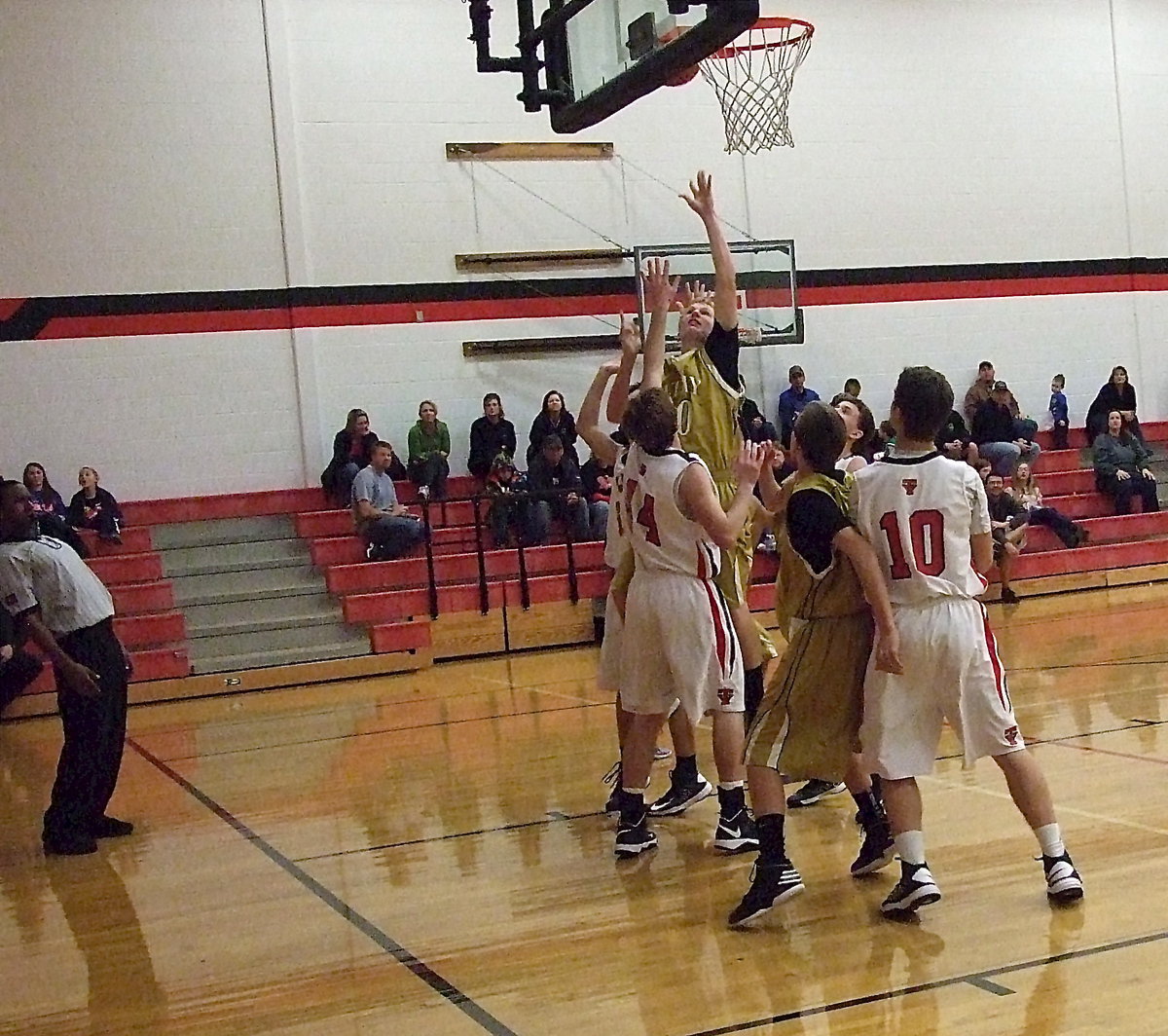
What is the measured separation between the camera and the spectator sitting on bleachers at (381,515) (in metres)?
13.8

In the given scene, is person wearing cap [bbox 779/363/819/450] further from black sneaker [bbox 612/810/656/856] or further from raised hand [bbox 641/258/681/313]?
black sneaker [bbox 612/810/656/856]

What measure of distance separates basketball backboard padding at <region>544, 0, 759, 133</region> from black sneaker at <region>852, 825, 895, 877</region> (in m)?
3.13

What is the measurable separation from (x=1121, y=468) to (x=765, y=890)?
1299 cm

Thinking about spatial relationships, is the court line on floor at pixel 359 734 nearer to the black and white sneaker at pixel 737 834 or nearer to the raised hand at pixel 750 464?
the black and white sneaker at pixel 737 834

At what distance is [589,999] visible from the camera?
387 cm

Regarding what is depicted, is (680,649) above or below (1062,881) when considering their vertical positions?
above

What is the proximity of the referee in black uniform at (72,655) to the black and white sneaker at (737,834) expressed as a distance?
110 inches

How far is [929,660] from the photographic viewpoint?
440 cm

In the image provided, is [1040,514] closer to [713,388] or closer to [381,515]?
[381,515]

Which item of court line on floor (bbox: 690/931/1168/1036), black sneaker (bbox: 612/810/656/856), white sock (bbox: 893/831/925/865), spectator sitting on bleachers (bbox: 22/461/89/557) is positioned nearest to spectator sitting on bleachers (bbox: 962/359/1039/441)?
spectator sitting on bleachers (bbox: 22/461/89/557)

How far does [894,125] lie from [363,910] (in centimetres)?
1468

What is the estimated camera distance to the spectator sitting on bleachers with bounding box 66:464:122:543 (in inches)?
540

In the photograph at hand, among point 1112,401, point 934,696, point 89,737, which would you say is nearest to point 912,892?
point 934,696

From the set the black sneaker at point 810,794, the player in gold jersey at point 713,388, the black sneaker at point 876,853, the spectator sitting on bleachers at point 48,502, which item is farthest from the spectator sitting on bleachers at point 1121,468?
the black sneaker at point 876,853
